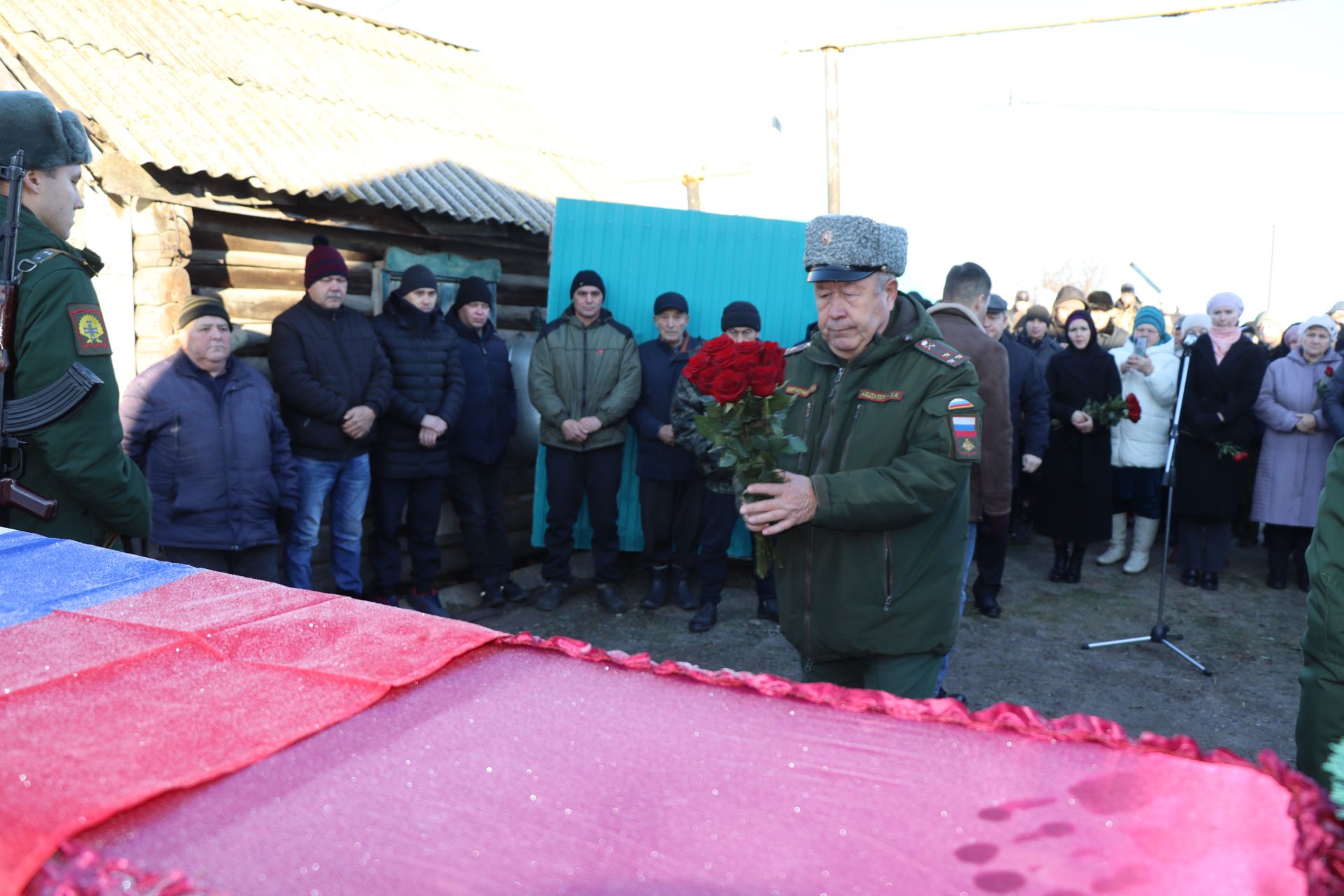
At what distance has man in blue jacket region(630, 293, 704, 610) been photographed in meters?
6.95

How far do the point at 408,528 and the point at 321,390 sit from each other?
4.43ft

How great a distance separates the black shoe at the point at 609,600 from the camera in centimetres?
700

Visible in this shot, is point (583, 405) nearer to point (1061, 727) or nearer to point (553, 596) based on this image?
point (553, 596)

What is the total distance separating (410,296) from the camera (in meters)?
6.43

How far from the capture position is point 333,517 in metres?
6.23

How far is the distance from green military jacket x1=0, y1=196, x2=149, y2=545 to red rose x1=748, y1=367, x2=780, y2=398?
208 centimetres

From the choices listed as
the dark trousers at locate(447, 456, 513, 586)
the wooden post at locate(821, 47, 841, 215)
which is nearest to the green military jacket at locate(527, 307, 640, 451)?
the dark trousers at locate(447, 456, 513, 586)

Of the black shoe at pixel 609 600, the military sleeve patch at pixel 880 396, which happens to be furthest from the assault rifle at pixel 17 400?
the black shoe at pixel 609 600

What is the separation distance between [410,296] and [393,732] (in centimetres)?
531

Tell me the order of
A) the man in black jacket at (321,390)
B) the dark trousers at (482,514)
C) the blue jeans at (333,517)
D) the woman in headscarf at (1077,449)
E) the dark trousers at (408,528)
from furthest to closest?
the woman in headscarf at (1077,449), the dark trousers at (482,514), the dark trousers at (408,528), the blue jeans at (333,517), the man in black jacket at (321,390)

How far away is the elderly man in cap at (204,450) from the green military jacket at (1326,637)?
4468 millimetres

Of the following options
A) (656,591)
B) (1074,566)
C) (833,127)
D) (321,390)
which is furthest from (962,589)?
(833,127)

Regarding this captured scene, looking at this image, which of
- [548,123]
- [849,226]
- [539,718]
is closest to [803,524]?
[849,226]

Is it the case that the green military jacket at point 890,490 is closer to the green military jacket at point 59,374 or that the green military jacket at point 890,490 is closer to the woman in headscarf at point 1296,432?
the green military jacket at point 59,374
